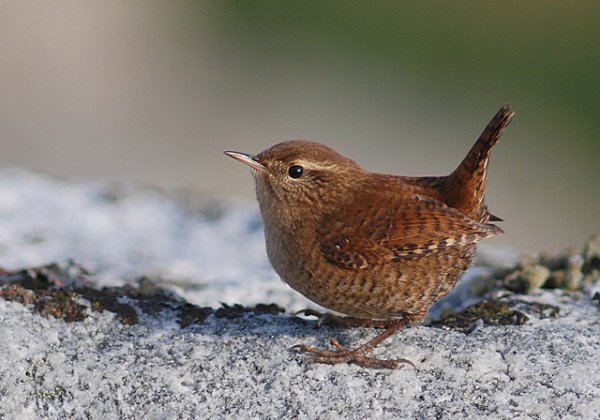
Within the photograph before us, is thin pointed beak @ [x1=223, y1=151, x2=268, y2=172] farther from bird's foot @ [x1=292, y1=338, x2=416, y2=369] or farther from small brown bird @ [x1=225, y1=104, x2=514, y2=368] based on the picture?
bird's foot @ [x1=292, y1=338, x2=416, y2=369]

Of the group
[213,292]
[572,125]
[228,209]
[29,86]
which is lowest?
Result: [213,292]

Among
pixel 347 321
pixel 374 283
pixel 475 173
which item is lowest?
pixel 347 321

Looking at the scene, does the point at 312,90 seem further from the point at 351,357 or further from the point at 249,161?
the point at 351,357

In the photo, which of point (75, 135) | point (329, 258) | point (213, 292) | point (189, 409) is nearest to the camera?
point (189, 409)

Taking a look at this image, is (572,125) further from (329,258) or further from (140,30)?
(329,258)

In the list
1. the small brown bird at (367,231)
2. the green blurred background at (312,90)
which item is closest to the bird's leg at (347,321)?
the small brown bird at (367,231)

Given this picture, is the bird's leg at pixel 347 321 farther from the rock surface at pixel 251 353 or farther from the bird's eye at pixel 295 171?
the bird's eye at pixel 295 171

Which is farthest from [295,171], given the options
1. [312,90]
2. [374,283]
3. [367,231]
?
[312,90]

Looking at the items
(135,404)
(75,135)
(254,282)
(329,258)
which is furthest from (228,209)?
(75,135)
